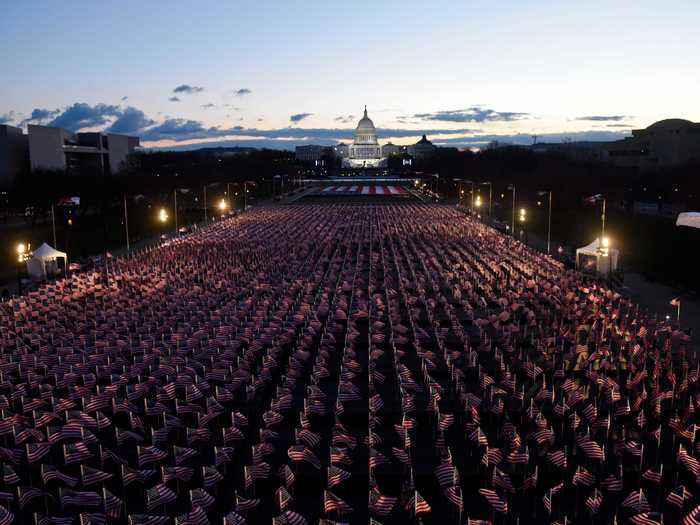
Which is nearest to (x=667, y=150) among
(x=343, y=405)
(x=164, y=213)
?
(x=164, y=213)

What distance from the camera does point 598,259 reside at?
34219 mm

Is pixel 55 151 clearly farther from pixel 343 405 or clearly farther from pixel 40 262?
pixel 343 405

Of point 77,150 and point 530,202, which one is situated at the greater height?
point 77,150

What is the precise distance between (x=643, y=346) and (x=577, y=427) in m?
6.50

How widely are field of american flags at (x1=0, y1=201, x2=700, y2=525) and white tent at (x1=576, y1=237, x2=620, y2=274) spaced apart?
333 centimetres

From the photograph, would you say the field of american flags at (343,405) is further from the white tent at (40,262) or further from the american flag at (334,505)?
the white tent at (40,262)

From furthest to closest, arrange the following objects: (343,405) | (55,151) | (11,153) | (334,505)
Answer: (55,151), (11,153), (343,405), (334,505)

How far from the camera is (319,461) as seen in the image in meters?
13.9

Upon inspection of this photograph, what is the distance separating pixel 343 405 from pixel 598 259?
21.4m

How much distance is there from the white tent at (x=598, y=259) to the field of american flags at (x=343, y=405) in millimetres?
3330

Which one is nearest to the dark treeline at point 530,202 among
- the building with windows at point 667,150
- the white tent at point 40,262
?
the white tent at point 40,262

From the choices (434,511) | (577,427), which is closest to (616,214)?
(577,427)

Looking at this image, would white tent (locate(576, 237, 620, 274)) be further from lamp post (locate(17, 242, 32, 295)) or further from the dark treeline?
lamp post (locate(17, 242, 32, 295))

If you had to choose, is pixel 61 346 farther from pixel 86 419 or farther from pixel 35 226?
pixel 35 226
